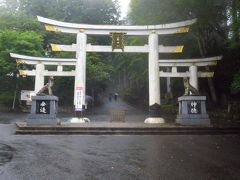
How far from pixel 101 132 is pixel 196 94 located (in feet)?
19.9

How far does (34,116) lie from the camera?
52.6 feet

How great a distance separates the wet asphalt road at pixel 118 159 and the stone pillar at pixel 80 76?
6.98 meters

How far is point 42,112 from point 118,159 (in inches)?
342

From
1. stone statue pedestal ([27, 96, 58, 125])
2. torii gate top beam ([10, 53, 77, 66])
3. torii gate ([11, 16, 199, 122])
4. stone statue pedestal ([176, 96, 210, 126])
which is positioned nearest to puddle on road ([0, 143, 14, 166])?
stone statue pedestal ([27, 96, 58, 125])

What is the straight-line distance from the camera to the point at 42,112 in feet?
52.8

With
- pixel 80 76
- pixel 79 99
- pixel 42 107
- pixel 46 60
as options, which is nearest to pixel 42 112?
pixel 42 107

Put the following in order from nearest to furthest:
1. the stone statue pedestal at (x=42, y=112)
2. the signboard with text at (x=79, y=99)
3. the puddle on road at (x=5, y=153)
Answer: the puddle on road at (x=5, y=153)
the stone statue pedestal at (x=42, y=112)
the signboard with text at (x=79, y=99)

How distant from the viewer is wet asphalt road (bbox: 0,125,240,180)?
6746 millimetres

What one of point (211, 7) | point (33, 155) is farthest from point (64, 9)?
point (33, 155)

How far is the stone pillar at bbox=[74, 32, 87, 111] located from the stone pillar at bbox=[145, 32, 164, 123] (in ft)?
13.1

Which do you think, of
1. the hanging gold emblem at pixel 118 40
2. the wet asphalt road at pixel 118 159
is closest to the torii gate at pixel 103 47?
the hanging gold emblem at pixel 118 40

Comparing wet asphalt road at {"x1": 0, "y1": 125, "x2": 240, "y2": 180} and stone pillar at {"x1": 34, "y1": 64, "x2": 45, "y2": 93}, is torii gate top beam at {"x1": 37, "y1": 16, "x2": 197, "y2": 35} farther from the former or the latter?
wet asphalt road at {"x1": 0, "y1": 125, "x2": 240, "y2": 180}

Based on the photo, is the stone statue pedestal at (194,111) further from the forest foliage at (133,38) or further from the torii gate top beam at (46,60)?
the torii gate top beam at (46,60)

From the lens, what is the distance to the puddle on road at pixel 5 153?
8.04 metres
